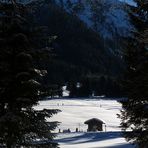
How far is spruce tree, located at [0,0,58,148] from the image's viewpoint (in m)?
14.9

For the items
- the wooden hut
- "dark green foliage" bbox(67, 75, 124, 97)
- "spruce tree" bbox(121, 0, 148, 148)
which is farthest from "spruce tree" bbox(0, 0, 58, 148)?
"dark green foliage" bbox(67, 75, 124, 97)

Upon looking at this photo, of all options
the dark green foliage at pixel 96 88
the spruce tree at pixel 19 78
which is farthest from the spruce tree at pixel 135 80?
the dark green foliage at pixel 96 88

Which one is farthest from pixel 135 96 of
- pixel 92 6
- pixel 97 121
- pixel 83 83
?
pixel 83 83

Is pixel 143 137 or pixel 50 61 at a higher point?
pixel 50 61

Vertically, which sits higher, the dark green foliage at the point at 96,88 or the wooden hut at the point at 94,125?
the dark green foliage at the point at 96,88

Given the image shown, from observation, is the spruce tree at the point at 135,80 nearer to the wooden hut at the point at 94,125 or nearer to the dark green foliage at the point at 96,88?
the wooden hut at the point at 94,125

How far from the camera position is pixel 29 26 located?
15.6 m

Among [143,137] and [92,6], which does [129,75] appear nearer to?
[143,137]

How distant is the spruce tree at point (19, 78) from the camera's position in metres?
14.9

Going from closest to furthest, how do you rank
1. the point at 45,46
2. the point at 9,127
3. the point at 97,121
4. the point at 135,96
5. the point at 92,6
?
the point at 92,6 < the point at 9,127 < the point at 45,46 < the point at 135,96 < the point at 97,121

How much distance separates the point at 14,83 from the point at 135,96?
678 cm

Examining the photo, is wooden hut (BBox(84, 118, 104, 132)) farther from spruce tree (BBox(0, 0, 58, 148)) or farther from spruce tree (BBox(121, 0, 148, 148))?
spruce tree (BBox(0, 0, 58, 148))

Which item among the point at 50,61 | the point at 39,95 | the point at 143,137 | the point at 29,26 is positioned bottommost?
the point at 143,137

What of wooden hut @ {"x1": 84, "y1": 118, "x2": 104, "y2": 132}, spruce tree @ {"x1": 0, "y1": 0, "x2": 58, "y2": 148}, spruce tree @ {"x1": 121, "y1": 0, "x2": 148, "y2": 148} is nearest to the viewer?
spruce tree @ {"x1": 0, "y1": 0, "x2": 58, "y2": 148}
